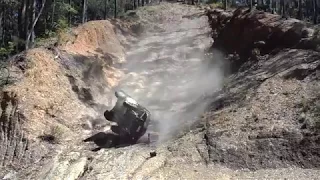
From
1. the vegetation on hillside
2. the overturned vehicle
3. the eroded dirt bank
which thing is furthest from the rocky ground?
the vegetation on hillside

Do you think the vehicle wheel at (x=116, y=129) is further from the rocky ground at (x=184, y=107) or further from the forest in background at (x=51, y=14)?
the forest in background at (x=51, y=14)

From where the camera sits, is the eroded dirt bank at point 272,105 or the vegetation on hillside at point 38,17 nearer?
the eroded dirt bank at point 272,105

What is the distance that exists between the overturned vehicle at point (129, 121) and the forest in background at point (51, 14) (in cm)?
873

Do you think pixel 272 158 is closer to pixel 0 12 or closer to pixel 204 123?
pixel 204 123

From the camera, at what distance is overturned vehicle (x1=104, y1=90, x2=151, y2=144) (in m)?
13.3

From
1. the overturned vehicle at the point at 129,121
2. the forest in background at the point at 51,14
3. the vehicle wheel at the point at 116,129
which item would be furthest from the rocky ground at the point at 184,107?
the forest in background at the point at 51,14

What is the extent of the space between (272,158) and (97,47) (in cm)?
1531

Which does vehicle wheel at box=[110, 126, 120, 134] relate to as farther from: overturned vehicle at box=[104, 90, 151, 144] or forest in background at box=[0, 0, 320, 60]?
forest in background at box=[0, 0, 320, 60]

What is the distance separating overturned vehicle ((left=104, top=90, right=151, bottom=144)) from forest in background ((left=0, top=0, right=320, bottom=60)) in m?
8.73

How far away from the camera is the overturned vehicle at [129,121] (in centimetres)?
1334

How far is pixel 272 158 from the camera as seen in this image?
33.2 ft

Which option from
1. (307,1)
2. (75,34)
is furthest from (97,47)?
(307,1)

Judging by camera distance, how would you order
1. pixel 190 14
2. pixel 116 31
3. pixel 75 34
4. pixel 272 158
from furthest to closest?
pixel 190 14, pixel 116 31, pixel 75 34, pixel 272 158

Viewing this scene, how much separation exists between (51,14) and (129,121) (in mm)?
25144
